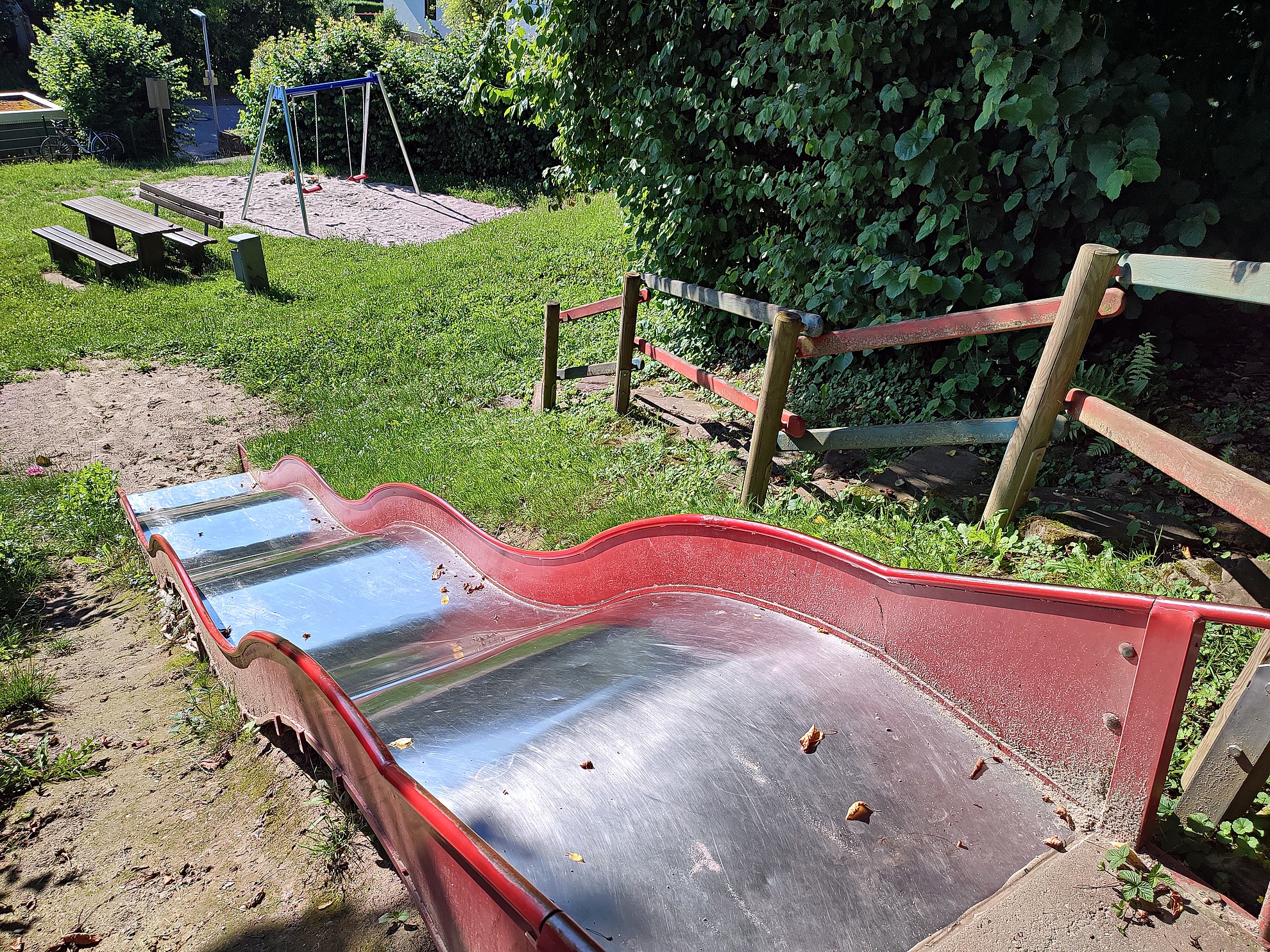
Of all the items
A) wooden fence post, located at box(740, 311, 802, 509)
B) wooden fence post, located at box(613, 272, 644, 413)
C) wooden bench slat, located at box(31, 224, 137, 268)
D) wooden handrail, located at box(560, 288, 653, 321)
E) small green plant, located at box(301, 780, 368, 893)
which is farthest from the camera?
wooden bench slat, located at box(31, 224, 137, 268)

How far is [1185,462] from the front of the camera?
2.50 metres

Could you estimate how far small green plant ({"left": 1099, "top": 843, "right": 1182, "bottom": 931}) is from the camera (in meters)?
1.59

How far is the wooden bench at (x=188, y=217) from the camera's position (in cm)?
1162

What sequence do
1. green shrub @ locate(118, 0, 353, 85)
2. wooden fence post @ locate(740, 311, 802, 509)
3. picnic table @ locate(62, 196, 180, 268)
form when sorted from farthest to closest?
green shrub @ locate(118, 0, 353, 85) → picnic table @ locate(62, 196, 180, 268) → wooden fence post @ locate(740, 311, 802, 509)

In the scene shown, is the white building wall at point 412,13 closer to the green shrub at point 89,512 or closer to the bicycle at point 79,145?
the bicycle at point 79,145

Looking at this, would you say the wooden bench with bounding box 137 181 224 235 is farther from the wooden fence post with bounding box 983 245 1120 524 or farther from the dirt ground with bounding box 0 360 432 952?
the wooden fence post with bounding box 983 245 1120 524

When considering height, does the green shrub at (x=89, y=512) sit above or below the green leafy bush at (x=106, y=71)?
below

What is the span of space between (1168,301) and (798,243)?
221 centimetres

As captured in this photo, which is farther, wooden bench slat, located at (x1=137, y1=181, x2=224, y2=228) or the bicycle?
the bicycle

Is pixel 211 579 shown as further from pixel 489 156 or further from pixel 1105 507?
pixel 489 156

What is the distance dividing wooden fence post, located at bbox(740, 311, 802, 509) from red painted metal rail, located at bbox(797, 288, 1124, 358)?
0.10 metres

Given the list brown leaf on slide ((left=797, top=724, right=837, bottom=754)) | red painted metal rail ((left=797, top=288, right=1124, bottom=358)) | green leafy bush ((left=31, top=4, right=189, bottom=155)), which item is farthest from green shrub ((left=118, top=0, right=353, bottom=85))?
brown leaf on slide ((left=797, top=724, right=837, bottom=754))

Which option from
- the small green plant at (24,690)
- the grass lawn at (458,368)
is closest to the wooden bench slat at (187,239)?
the grass lawn at (458,368)

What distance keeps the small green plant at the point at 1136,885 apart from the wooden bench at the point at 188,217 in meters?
12.6
